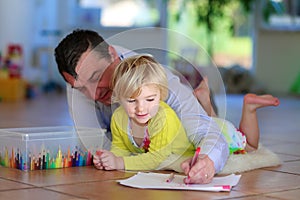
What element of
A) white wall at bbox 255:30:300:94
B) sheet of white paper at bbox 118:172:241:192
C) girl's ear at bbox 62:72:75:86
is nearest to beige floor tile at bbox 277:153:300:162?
sheet of white paper at bbox 118:172:241:192

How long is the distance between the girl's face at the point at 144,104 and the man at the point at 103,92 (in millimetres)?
88

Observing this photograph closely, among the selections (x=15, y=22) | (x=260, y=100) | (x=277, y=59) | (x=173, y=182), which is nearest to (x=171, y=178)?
(x=173, y=182)

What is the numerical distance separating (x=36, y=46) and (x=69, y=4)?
49 centimetres

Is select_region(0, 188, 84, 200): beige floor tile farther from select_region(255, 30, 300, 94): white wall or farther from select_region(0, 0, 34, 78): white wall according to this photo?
select_region(255, 30, 300, 94): white wall

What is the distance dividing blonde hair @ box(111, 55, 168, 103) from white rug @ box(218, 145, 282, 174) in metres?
0.29

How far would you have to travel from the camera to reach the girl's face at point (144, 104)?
176cm

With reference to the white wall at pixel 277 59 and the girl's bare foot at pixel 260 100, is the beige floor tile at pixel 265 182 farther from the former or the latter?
the white wall at pixel 277 59

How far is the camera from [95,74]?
6.27 feet

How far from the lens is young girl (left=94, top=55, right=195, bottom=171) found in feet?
5.77

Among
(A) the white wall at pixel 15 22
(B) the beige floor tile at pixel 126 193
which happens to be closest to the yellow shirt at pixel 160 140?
(B) the beige floor tile at pixel 126 193

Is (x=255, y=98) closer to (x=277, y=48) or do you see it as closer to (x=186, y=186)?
(x=186, y=186)

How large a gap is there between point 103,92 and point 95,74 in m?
0.06

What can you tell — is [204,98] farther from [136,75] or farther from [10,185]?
[10,185]

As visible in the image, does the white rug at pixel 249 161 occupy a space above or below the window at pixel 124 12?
below
